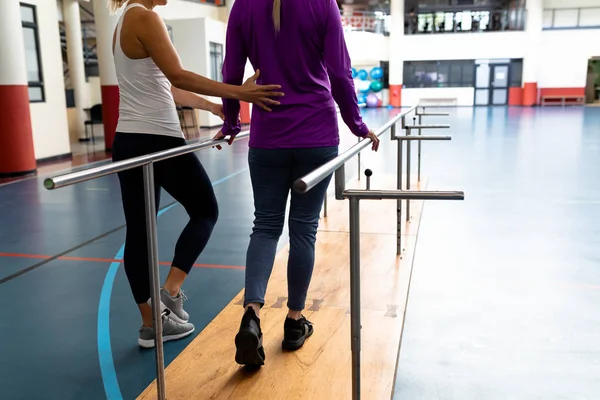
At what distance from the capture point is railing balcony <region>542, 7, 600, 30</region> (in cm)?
2239

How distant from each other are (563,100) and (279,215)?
78.0ft

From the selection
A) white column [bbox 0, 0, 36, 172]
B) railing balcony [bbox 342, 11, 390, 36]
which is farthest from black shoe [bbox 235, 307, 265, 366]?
railing balcony [bbox 342, 11, 390, 36]

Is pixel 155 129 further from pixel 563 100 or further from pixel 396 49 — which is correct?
pixel 563 100

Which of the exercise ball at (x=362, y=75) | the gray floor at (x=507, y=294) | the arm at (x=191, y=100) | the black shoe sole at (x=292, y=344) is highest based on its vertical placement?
the exercise ball at (x=362, y=75)

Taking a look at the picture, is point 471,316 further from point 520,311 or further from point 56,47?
point 56,47

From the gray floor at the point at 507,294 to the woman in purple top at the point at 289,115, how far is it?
25.0 inches

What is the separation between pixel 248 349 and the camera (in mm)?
1875

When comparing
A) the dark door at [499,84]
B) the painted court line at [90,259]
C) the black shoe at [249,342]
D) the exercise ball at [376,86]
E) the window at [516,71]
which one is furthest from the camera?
the exercise ball at [376,86]

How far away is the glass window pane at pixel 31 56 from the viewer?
834cm

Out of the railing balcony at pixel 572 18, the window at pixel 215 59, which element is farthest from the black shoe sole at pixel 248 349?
the railing balcony at pixel 572 18

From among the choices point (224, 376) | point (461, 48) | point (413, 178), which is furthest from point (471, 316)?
point (461, 48)

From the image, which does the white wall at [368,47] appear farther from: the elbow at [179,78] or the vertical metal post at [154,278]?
the vertical metal post at [154,278]

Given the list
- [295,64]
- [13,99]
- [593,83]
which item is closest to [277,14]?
[295,64]

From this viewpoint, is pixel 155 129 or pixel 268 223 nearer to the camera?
pixel 268 223
